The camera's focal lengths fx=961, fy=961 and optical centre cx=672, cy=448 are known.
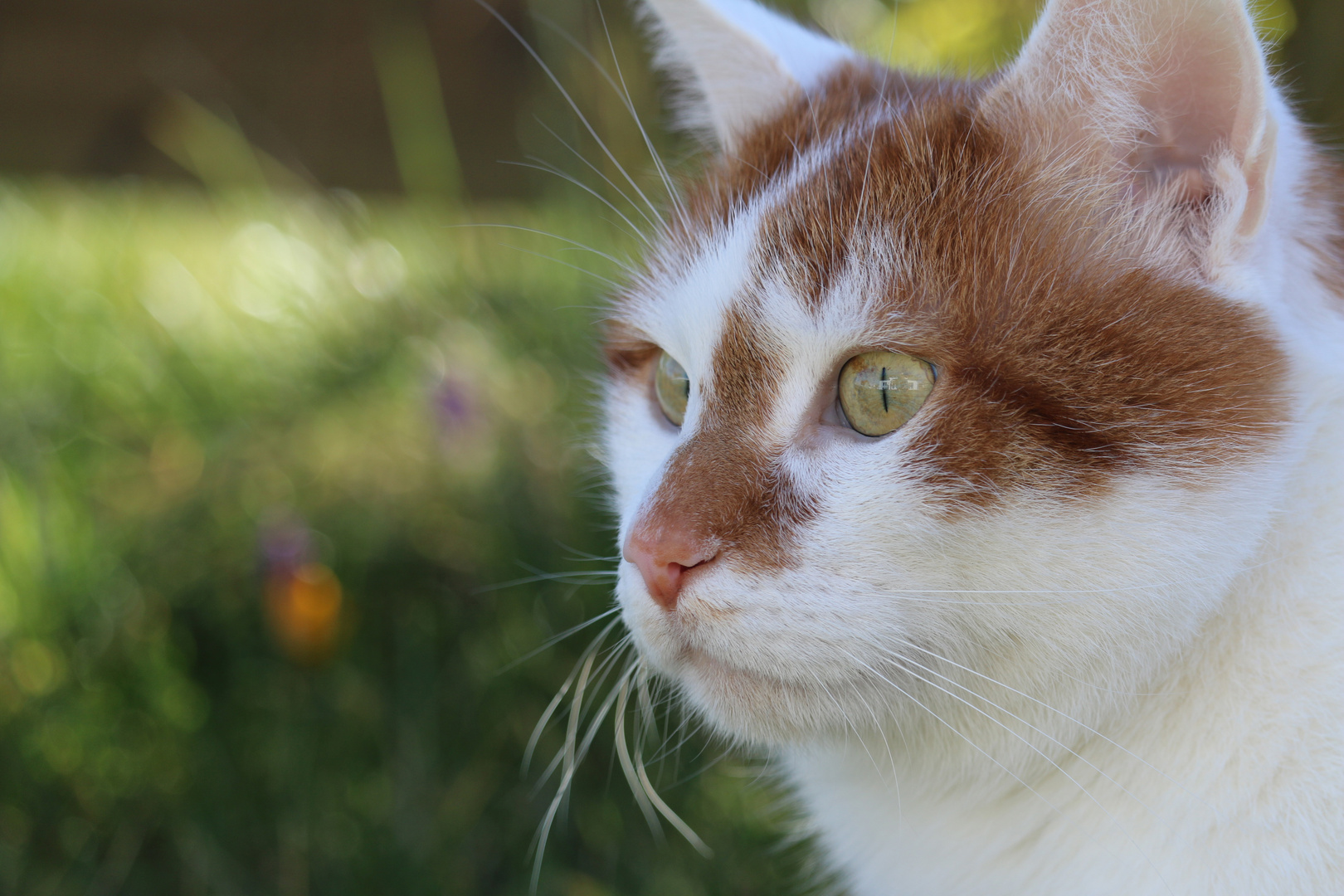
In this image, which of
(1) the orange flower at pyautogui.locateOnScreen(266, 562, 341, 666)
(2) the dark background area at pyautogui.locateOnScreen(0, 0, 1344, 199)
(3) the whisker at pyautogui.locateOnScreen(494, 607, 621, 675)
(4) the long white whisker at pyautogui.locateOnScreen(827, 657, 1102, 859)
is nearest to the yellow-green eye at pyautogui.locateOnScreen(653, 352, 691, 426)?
(3) the whisker at pyautogui.locateOnScreen(494, 607, 621, 675)

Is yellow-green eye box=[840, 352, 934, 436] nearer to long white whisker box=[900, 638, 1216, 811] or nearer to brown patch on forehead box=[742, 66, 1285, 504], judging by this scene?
brown patch on forehead box=[742, 66, 1285, 504]

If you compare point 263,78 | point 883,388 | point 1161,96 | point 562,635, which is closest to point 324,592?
point 562,635

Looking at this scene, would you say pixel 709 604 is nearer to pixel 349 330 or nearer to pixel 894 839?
pixel 894 839

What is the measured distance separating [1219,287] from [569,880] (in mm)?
1350

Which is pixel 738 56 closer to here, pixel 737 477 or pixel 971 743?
pixel 737 477

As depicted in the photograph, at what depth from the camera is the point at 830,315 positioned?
0.93 m

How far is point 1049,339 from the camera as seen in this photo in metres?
0.87

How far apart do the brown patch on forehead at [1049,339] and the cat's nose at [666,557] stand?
223 mm

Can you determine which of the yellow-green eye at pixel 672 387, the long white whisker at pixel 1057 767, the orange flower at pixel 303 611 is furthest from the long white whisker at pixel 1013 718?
the orange flower at pixel 303 611

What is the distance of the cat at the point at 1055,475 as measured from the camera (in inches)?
33.4

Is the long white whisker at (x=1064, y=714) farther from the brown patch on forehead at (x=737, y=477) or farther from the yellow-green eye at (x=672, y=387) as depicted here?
the yellow-green eye at (x=672, y=387)

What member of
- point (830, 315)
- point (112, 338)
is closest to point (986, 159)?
point (830, 315)

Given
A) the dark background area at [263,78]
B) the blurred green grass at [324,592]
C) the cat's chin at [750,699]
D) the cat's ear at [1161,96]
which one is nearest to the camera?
the cat's ear at [1161,96]

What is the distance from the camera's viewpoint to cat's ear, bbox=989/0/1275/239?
0.82m
